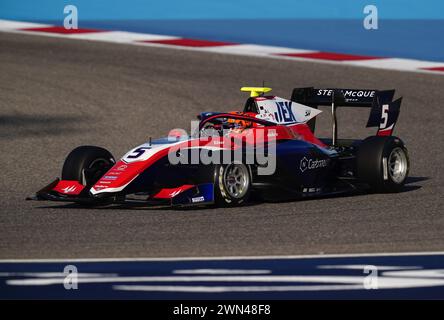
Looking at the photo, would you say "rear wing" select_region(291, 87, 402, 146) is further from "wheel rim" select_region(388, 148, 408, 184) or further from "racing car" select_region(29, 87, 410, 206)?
"wheel rim" select_region(388, 148, 408, 184)

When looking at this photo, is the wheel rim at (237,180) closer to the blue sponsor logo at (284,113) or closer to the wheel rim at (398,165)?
the blue sponsor logo at (284,113)

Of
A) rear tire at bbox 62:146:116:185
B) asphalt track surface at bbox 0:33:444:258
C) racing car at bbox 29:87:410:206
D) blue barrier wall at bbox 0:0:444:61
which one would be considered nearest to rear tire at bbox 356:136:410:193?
racing car at bbox 29:87:410:206

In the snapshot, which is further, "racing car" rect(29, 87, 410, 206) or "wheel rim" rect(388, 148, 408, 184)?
"wheel rim" rect(388, 148, 408, 184)

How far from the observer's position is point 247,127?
1211 cm

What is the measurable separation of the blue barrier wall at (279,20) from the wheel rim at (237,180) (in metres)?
12.9

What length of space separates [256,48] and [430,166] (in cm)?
1022

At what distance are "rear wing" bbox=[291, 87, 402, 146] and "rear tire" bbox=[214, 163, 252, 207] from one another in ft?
6.12

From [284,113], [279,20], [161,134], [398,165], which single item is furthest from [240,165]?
[279,20]

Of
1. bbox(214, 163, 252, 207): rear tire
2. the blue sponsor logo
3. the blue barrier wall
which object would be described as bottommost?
bbox(214, 163, 252, 207): rear tire

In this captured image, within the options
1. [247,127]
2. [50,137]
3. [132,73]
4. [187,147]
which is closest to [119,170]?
[187,147]

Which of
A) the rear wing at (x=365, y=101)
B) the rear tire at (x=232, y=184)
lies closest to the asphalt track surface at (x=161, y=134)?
the rear tire at (x=232, y=184)

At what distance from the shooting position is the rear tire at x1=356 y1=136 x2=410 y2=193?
1208 centimetres

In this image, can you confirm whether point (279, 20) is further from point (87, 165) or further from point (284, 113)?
point (87, 165)
